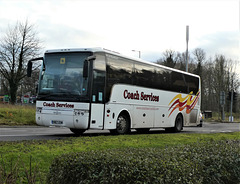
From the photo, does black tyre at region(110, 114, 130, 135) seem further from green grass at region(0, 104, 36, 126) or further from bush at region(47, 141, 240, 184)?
bush at region(47, 141, 240, 184)

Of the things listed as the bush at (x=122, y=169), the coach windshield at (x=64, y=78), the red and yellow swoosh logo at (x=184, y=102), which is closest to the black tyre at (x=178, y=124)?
the red and yellow swoosh logo at (x=184, y=102)

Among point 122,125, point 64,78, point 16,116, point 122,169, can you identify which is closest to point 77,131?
point 122,125

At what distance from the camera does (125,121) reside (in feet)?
52.2

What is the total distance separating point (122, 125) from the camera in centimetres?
1562

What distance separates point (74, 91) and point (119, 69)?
2501mm

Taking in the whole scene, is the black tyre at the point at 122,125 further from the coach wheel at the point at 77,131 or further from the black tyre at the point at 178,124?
the black tyre at the point at 178,124

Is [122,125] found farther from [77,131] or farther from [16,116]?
[16,116]

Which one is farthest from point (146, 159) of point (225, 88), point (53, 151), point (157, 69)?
point (225, 88)

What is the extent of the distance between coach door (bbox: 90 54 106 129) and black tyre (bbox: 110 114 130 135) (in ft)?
4.41

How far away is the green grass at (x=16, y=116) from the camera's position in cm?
2310

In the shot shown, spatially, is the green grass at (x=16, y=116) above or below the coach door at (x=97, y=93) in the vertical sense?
below

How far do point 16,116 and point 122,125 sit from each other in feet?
37.1

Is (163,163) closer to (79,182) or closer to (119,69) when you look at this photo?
(79,182)

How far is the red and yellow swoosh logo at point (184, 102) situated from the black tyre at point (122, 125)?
4404mm
